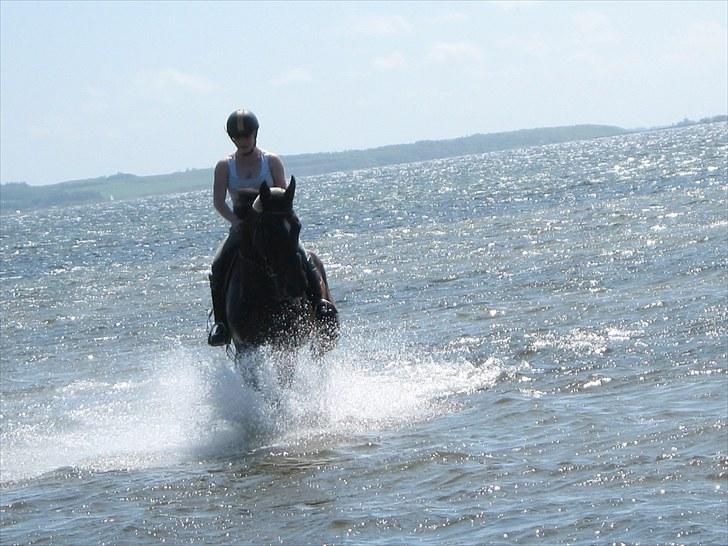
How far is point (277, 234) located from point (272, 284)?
1.76 ft

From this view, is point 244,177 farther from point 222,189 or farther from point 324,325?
point 324,325

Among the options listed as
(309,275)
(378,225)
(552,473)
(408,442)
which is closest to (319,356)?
(309,275)

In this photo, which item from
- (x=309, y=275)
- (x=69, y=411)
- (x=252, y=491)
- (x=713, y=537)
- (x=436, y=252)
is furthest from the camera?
(x=436, y=252)

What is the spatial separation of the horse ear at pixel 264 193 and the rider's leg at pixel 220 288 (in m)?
1.02

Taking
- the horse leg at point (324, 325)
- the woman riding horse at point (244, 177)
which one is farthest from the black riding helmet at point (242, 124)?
the horse leg at point (324, 325)

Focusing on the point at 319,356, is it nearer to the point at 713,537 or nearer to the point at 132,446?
the point at 132,446

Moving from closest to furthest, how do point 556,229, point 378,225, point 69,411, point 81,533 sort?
point 81,533 → point 69,411 → point 556,229 → point 378,225

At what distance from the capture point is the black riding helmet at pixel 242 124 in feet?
36.0

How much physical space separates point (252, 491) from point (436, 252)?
23.9 metres

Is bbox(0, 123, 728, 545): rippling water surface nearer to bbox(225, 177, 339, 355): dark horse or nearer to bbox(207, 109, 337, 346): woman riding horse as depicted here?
bbox(225, 177, 339, 355): dark horse

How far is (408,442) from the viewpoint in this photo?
10242 millimetres

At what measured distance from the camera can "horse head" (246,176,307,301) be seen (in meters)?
Result: 10.3

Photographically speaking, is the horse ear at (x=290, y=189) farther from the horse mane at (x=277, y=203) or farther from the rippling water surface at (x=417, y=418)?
the rippling water surface at (x=417, y=418)

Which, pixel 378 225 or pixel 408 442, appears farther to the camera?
pixel 378 225
